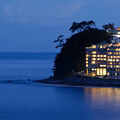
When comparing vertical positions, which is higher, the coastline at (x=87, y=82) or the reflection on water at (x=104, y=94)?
the coastline at (x=87, y=82)

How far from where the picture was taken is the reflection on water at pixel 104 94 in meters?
58.3

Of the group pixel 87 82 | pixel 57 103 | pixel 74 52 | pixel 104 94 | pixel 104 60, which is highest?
pixel 74 52

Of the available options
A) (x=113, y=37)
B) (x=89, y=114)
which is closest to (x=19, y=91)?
(x=89, y=114)

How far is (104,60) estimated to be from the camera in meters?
74.2

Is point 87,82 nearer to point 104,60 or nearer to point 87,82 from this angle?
point 87,82

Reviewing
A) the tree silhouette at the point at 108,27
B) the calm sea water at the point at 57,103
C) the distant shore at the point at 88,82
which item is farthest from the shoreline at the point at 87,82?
the tree silhouette at the point at 108,27

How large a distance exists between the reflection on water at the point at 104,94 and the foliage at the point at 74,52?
10398 millimetres

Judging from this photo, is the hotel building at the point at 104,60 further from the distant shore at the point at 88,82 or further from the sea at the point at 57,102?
the sea at the point at 57,102

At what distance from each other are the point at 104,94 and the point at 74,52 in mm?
16844

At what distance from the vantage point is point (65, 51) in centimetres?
7819

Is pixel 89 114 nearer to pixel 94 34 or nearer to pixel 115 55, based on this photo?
pixel 115 55

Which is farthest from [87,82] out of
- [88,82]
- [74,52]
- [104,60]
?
[74,52]

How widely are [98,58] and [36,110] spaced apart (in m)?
26.2

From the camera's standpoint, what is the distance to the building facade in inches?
2854
